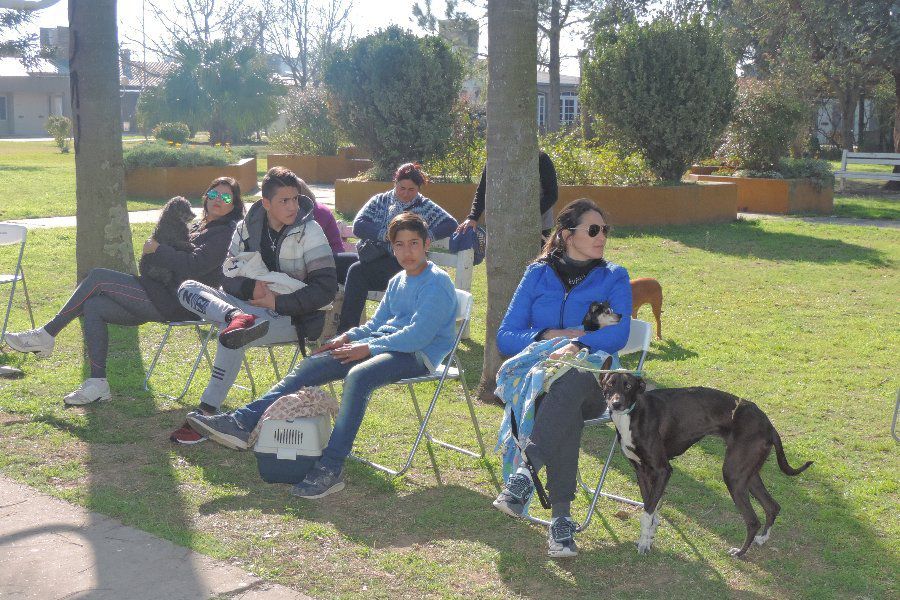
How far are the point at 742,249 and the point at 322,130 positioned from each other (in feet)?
46.7

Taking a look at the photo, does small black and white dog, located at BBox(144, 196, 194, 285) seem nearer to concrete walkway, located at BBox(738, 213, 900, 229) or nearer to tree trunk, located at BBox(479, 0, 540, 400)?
tree trunk, located at BBox(479, 0, 540, 400)

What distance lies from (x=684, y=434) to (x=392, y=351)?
1504 mm

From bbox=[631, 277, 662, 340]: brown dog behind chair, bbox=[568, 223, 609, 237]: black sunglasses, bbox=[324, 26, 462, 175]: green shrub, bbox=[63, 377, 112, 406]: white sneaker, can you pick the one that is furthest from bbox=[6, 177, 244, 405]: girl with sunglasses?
bbox=[324, 26, 462, 175]: green shrub

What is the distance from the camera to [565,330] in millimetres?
4516

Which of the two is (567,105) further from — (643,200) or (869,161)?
(643,200)

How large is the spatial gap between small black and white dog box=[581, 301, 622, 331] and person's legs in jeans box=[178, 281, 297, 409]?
6.37 feet

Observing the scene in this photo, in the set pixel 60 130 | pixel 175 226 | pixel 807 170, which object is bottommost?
pixel 175 226

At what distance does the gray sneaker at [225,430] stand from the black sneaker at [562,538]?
5.63ft

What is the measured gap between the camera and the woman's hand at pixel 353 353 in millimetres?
4902

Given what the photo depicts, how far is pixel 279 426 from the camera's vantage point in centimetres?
473

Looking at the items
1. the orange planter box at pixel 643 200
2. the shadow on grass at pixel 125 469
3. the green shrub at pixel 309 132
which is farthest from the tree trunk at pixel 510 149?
the green shrub at pixel 309 132

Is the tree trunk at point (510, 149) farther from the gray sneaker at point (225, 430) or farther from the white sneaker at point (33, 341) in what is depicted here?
the white sneaker at point (33, 341)

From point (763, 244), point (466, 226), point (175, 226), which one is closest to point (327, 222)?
point (466, 226)

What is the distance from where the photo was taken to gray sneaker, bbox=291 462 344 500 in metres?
4.60
